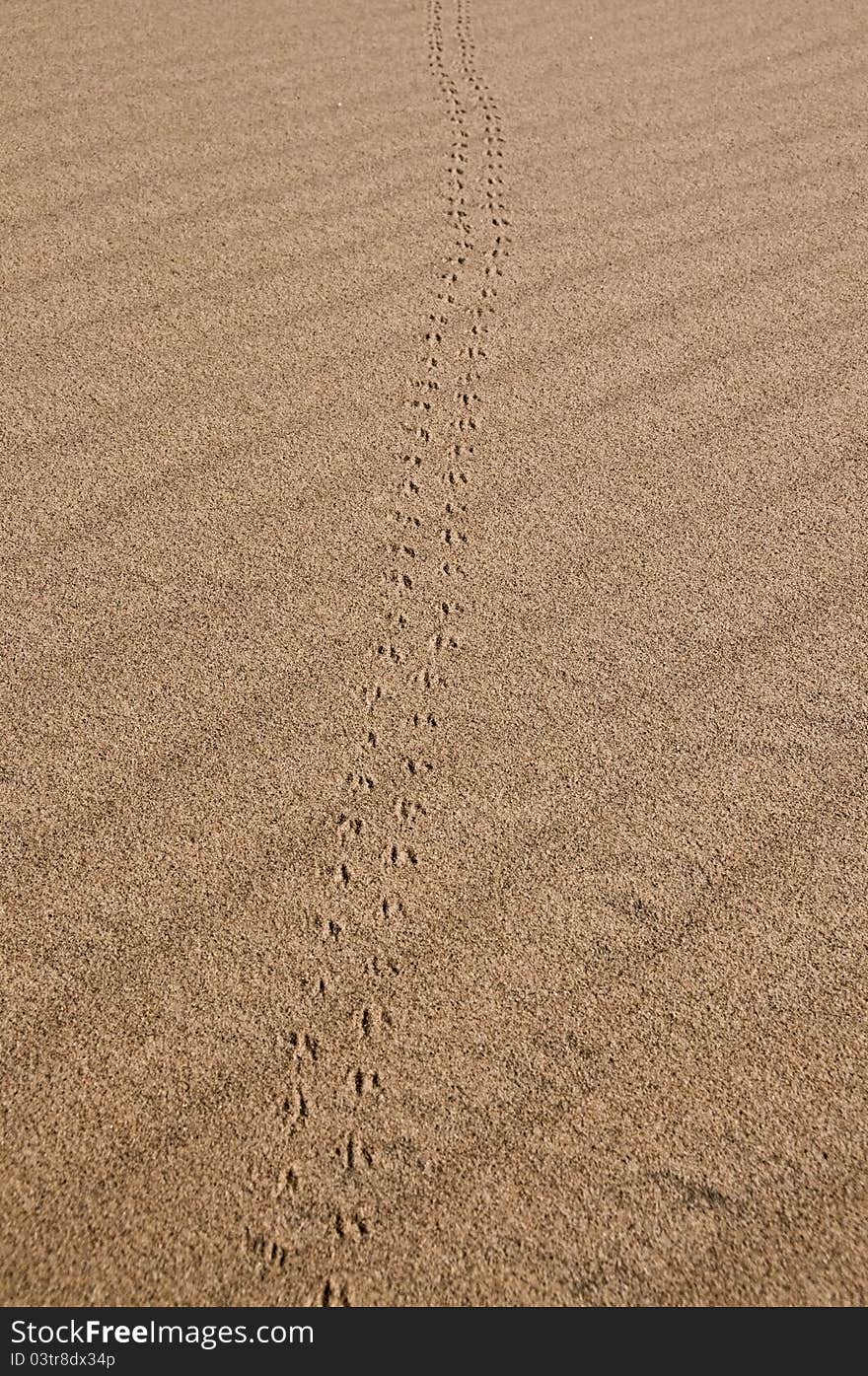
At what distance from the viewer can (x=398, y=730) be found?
7.42 ft

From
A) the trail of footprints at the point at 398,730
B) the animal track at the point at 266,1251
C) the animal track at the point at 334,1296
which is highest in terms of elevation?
the trail of footprints at the point at 398,730

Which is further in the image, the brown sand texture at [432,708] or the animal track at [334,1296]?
the brown sand texture at [432,708]

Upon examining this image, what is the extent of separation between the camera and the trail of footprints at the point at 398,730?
1712 mm

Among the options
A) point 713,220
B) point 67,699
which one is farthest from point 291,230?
point 67,699

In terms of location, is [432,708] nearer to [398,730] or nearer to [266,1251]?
[398,730]

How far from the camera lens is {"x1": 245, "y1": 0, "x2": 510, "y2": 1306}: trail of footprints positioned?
1.71m

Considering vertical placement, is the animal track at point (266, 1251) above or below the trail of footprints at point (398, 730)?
below

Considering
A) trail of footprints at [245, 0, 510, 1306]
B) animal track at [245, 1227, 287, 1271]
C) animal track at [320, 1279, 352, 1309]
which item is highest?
trail of footprints at [245, 0, 510, 1306]

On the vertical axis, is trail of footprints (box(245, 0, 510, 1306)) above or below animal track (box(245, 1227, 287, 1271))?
above

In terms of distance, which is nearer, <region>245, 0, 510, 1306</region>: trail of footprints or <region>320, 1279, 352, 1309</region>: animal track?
<region>320, 1279, 352, 1309</region>: animal track

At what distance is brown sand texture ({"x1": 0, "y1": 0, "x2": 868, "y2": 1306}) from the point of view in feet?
5.48

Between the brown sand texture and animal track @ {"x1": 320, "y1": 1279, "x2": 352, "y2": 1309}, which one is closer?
animal track @ {"x1": 320, "y1": 1279, "x2": 352, "y2": 1309}

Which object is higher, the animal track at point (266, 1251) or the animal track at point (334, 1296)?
the animal track at point (266, 1251)

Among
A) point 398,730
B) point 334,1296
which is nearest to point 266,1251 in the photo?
point 334,1296
